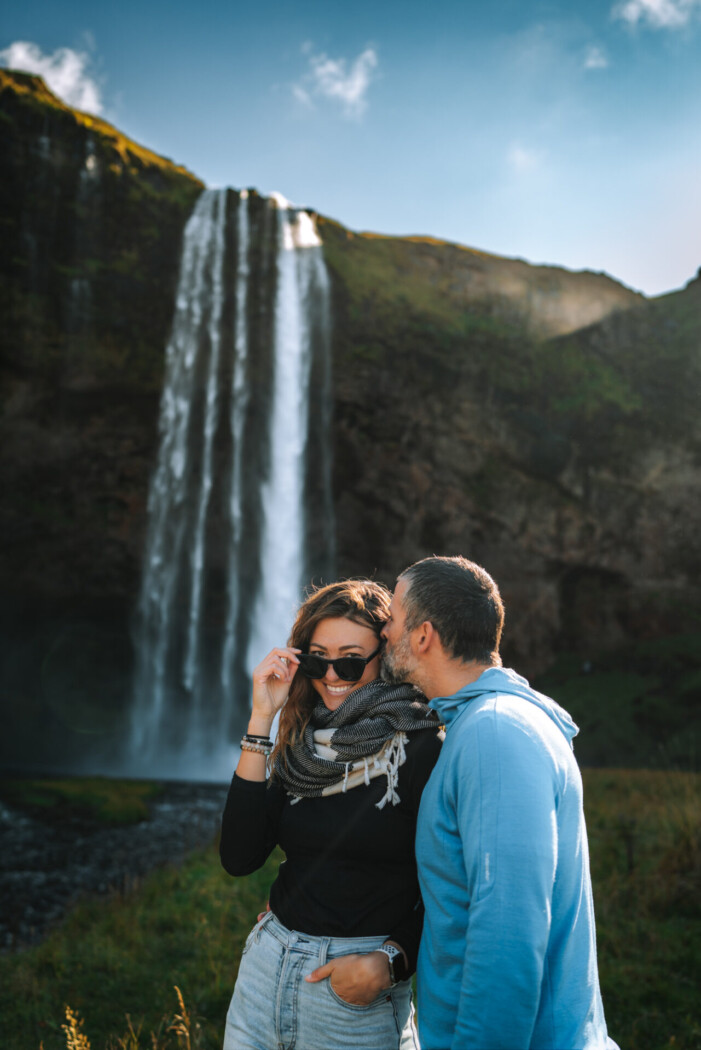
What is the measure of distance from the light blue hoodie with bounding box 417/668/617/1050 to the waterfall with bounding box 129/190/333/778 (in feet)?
63.2

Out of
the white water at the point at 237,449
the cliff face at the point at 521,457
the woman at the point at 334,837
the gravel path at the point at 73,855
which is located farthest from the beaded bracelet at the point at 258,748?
the cliff face at the point at 521,457

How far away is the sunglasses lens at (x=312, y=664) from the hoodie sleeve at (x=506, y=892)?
791mm

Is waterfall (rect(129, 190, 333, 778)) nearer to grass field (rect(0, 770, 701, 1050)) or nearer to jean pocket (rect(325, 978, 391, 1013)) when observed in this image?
grass field (rect(0, 770, 701, 1050))

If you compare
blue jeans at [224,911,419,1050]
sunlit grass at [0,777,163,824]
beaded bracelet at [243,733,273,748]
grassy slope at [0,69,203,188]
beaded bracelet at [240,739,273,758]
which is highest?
grassy slope at [0,69,203,188]

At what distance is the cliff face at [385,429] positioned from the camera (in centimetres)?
2052

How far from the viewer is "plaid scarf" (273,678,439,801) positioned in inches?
84.3

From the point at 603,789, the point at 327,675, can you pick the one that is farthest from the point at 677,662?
the point at 327,675

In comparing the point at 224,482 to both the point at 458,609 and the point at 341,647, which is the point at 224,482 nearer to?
the point at 341,647

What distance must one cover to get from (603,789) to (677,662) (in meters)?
11.9

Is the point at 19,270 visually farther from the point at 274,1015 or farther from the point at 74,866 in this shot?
the point at 274,1015

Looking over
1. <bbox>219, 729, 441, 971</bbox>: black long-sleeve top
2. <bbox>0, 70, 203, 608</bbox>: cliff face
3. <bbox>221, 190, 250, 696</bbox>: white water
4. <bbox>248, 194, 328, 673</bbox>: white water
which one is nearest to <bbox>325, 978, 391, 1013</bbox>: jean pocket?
<bbox>219, 729, 441, 971</bbox>: black long-sleeve top

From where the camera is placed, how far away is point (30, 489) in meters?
21.0

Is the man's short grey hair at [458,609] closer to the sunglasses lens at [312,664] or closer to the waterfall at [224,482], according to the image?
the sunglasses lens at [312,664]

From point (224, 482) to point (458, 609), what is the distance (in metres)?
20.2
